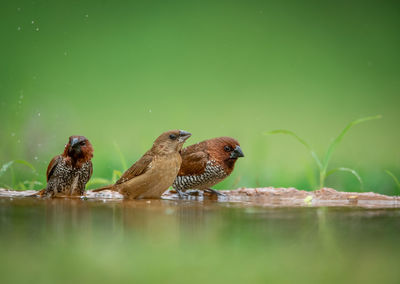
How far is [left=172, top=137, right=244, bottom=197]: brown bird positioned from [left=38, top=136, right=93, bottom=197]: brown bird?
0.83m

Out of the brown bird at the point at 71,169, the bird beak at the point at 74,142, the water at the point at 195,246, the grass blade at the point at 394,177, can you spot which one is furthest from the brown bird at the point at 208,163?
the grass blade at the point at 394,177

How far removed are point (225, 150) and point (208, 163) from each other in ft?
0.69

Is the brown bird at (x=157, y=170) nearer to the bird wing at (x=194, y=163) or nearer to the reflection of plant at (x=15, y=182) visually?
the bird wing at (x=194, y=163)

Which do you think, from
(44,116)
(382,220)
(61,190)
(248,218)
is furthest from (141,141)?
(382,220)

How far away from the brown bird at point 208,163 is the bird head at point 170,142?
27 centimetres

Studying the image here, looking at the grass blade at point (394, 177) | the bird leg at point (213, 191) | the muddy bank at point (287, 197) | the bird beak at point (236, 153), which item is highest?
the bird beak at point (236, 153)

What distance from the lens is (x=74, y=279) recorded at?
1.83 meters

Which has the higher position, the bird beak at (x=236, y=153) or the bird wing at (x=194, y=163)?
the bird beak at (x=236, y=153)

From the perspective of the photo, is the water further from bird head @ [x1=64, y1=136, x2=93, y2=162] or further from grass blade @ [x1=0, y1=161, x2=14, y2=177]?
grass blade @ [x1=0, y1=161, x2=14, y2=177]

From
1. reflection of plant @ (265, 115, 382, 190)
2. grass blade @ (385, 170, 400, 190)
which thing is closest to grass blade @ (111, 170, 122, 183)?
reflection of plant @ (265, 115, 382, 190)

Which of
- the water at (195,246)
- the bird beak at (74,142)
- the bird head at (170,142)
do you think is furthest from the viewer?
the bird head at (170,142)

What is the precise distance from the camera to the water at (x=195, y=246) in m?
1.88

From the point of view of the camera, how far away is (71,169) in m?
4.22

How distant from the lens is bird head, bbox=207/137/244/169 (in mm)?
4441
